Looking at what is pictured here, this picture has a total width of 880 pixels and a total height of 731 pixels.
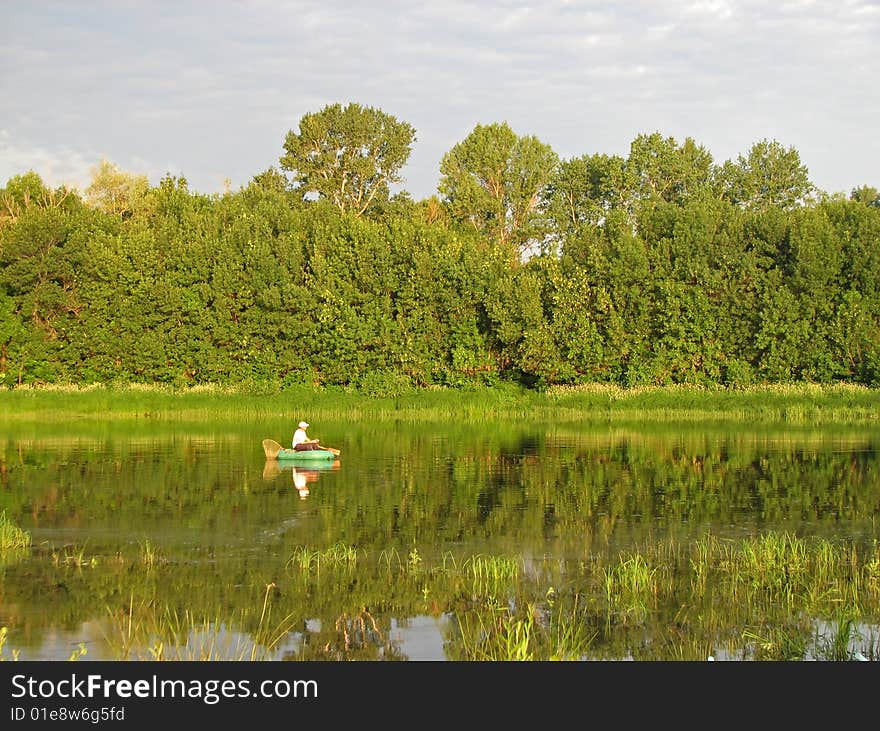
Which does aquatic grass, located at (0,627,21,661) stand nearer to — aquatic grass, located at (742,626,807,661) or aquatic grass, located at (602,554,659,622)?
aquatic grass, located at (602,554,659,622)

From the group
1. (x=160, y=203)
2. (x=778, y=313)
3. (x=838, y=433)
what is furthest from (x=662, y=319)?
(x=160, y=203)

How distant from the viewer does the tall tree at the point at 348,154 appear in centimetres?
8419

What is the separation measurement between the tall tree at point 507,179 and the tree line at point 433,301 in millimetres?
21318

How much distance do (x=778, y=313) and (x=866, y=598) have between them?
43.4 metres

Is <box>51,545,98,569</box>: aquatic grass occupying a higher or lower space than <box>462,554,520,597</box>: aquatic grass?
lower

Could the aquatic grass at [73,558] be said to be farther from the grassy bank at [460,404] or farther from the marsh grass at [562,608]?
the grassy bank at [460,404]

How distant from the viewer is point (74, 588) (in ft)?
50.0

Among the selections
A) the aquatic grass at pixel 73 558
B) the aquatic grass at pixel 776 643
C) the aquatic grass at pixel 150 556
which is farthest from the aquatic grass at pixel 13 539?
→ the aquatic grass at pixel 776 643

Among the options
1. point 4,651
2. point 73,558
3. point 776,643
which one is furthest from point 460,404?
point 4,651

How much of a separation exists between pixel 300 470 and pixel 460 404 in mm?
23491

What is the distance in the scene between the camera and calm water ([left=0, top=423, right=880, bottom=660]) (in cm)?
1303

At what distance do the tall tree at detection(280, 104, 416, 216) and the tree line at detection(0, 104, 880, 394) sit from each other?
67.2 feet

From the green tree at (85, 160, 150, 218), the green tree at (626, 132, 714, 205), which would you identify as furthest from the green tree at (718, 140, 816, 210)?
the green tree at (85, 160, 150, 218)
